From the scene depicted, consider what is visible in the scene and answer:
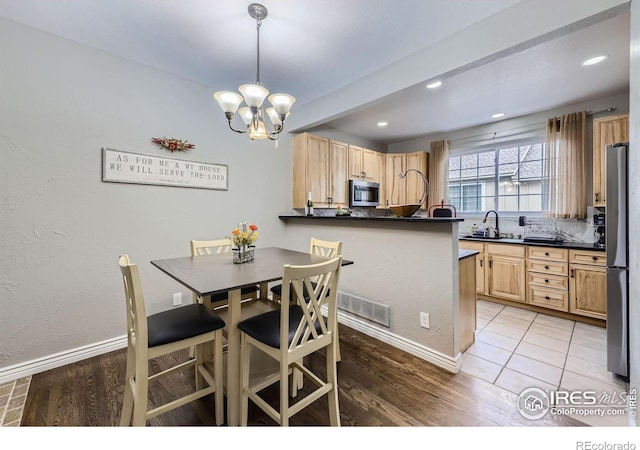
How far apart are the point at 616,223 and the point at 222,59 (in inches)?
133

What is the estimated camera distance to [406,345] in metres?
2.40

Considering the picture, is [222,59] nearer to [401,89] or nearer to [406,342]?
[401,89]

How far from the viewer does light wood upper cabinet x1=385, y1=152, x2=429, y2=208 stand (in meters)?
4.74

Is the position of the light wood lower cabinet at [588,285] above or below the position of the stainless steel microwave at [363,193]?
below

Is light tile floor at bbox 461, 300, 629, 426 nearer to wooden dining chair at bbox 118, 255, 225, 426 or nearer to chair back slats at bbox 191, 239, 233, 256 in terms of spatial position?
wooden dining chair at bbox 118, 255, 225, 426

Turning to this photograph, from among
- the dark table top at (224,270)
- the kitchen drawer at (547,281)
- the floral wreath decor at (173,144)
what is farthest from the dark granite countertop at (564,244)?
the floral wreath decor at (173,144)

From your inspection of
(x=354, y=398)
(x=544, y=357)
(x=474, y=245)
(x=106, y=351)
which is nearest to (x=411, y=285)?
(x=354, y=398)

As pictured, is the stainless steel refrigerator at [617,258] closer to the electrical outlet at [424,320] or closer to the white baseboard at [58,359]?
the electrical outlet at [424,320]

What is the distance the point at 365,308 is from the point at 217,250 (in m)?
1.57

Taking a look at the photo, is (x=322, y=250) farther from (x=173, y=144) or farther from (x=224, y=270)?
(x=173, y=144)

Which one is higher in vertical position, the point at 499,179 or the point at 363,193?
the point at 499,179

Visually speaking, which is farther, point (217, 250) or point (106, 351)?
point (217, 250)

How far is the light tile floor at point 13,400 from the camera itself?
162cm

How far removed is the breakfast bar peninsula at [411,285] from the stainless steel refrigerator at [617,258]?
0.90 meters
